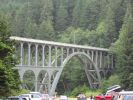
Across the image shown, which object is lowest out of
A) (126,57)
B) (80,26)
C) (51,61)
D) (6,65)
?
(126,57)

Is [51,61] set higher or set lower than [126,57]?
higher

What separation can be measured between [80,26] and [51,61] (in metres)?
49.2

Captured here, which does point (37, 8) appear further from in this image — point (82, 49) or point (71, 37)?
point (82, 49)

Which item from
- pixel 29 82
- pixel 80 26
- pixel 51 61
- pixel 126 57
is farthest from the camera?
pixel 80 26

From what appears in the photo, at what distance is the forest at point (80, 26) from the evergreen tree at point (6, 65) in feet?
157

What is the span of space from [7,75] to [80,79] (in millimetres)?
69145

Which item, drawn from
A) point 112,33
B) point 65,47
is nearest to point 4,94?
point 65,47

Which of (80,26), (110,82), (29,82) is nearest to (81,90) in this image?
(110,82)

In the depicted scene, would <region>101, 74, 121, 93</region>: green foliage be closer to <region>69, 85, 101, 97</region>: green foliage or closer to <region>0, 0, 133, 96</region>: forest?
<region>0, 0, 133, 96</region>: forest

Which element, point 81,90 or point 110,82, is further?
point 81,90

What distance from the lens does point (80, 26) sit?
131m

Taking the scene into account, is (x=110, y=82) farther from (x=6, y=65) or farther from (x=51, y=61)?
(x=6, y=65)

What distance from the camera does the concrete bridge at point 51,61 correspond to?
228 feet

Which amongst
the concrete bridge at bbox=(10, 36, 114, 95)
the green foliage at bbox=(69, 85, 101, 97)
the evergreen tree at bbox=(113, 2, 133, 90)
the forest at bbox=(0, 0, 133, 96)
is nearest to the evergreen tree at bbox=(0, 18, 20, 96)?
the concrete bridge at bbox=(10, 36, 114, 95)
